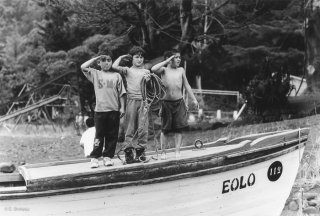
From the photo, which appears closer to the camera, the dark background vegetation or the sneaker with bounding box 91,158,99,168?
the sneaker with bounding box 91,158,99,168

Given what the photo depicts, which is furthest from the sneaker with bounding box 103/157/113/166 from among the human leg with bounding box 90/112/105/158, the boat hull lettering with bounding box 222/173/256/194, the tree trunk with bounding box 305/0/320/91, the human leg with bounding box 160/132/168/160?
the tree trunk with bounding box 305/0/320/91

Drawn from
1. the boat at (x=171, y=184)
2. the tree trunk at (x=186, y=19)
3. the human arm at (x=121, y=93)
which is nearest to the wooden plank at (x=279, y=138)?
the boat at (x=171, y=184)

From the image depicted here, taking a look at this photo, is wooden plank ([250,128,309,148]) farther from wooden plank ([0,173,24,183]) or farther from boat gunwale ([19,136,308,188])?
wooden plank ([0,173,24,183])

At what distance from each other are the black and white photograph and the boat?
14 mm

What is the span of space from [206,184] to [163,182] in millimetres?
640

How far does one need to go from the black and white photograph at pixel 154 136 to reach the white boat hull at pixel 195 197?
0.5 inches

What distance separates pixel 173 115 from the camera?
7797 mm

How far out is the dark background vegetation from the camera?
48.9 ft

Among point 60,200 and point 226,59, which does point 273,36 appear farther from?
point 60,200

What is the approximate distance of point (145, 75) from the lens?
717cm

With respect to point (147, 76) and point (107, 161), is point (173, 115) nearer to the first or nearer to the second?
point (147, 76)

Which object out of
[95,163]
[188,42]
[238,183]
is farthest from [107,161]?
[188,42]

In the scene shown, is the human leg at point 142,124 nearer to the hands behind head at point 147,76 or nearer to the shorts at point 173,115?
the hands behind head at point 147,76

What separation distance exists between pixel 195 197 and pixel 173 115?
4.21 ft
